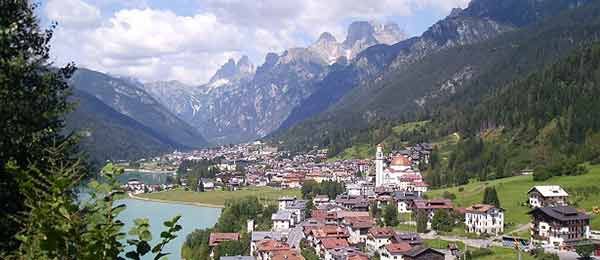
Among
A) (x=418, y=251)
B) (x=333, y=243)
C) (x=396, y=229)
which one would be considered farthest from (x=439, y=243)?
(x=396, y=229)

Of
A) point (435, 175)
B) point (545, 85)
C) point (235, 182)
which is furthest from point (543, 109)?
point (235, 182)

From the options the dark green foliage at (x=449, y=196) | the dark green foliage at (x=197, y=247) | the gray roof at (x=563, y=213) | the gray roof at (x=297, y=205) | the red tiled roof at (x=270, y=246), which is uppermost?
the dark green foliage at (x=449, y=196)

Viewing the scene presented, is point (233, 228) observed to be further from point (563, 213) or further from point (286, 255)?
point (563, 213)

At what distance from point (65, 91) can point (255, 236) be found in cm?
4534

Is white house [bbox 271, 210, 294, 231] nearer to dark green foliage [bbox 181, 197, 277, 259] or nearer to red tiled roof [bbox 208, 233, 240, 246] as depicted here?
dark green foliage [bbox 181, 197, 277, 259]

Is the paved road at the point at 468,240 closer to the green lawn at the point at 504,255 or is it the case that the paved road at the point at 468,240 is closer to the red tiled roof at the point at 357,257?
the green lawn at the point at 504,255

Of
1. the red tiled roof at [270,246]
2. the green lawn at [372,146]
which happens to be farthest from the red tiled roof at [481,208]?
the green lawn at [372,146]

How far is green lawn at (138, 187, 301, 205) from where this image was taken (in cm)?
10575

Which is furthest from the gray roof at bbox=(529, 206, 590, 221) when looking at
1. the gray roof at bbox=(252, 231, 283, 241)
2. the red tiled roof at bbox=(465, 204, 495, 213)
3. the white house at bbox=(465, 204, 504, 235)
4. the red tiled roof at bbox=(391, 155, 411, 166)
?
the red tiled roof at bbox=(391, 155, 411, 166)

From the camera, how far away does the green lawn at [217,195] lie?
106m

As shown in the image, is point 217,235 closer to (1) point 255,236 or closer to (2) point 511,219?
(1) point 255,236

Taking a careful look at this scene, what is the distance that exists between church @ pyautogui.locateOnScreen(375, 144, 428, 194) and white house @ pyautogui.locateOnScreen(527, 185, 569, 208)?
23.3 meters

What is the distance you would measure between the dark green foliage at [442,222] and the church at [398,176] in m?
26.0

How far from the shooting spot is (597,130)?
85688mm
